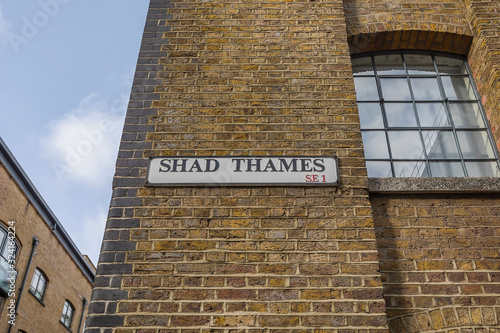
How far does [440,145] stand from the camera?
4.54 meters

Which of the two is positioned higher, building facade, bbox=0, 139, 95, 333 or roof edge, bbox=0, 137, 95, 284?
roof edge, bbox=0, 137, 95, 284

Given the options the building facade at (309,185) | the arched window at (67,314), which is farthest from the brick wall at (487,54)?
the arched window at (67,314)

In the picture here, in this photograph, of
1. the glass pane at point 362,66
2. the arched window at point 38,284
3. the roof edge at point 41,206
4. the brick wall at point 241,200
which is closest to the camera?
the brick wall at point 241,200

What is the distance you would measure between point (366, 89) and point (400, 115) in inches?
19.2

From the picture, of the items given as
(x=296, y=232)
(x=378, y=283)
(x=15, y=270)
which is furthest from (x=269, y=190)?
(x=15, y=270)

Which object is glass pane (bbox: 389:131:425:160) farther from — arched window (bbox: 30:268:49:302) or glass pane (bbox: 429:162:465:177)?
arched window (bbox: 30:268:49:302)

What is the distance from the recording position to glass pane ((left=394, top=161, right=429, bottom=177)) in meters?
4.35

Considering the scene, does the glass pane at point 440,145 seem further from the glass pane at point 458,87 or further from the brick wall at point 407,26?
the brick wall at point 407,26

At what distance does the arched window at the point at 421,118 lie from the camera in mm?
4422

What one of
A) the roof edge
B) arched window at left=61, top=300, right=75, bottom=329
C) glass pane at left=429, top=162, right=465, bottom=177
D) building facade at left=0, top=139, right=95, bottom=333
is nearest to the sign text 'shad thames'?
glass pane at left=429, top=162, right=465, bottom=177

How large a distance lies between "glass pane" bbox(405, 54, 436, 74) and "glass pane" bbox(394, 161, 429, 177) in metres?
1.35

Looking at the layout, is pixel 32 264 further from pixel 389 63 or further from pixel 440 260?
pixel 440 260

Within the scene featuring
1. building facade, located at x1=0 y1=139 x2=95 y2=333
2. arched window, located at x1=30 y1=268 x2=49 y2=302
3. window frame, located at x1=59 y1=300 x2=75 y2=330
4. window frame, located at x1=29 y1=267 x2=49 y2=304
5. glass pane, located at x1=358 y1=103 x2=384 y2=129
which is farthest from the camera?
window frame, located at x1=59 y1=300 x2=75 y2=330

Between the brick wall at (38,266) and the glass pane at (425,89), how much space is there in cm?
1426
